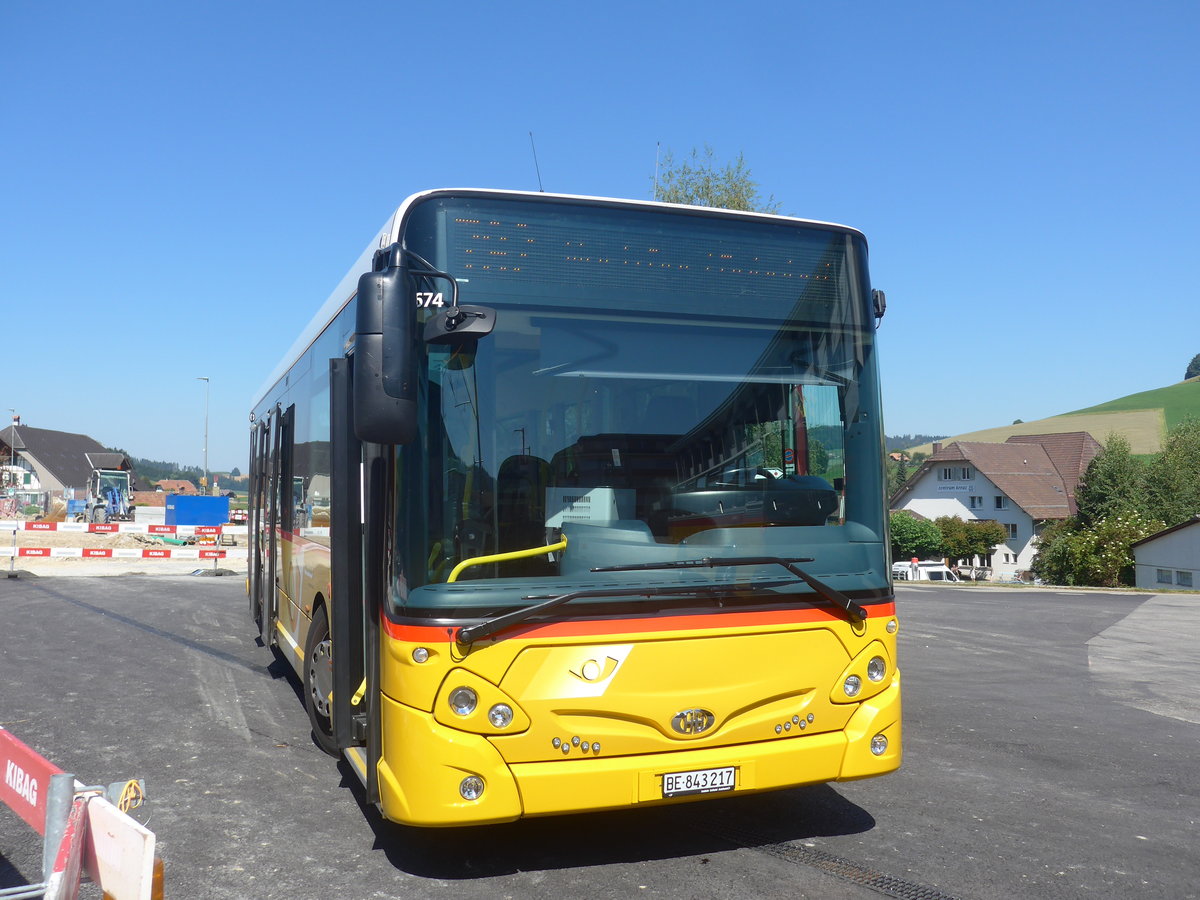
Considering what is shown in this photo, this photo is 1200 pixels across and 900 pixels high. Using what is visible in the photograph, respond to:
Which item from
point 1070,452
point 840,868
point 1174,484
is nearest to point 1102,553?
point 1174,484

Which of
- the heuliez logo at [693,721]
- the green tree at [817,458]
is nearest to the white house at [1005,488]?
the green tree at [817,458]

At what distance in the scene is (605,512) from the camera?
15.0 feet

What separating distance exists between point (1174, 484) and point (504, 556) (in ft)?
219

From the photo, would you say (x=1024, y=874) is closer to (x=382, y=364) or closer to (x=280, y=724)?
(x=382, y=364)

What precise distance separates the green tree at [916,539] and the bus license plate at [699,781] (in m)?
68.1

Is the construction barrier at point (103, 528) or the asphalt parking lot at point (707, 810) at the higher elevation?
the construction barrier at point (103, 528)

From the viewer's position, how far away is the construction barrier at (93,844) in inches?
→ 109

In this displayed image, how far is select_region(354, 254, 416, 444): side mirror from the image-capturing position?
13.5ft

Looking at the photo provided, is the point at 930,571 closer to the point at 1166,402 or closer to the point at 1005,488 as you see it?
the point at 1005,488

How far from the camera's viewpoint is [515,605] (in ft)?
14.2

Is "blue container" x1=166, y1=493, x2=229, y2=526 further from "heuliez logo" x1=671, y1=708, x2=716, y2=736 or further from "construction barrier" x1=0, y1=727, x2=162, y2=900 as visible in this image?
"construction barrier" x1=0, y1=727, x2=162, y2=900

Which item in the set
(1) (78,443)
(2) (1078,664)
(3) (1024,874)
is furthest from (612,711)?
(1) (78,443)

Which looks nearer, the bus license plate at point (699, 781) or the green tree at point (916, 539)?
the bus license plate at point (699, 781)

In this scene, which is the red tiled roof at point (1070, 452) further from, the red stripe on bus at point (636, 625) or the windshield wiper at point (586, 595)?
the windshield wiper at point (586, 595)
